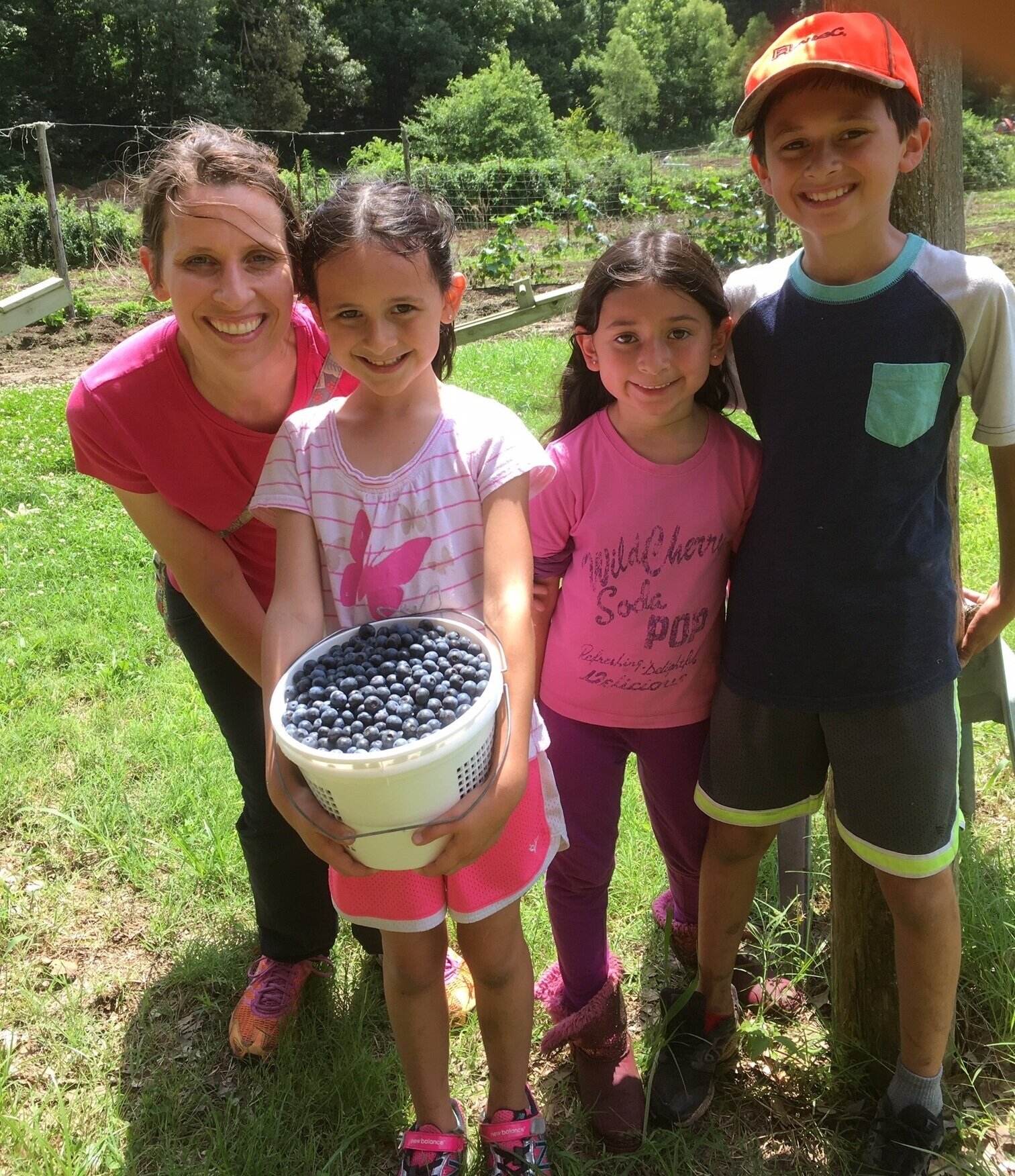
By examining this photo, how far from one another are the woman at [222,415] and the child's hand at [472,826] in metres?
0.62

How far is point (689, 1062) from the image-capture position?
185cm

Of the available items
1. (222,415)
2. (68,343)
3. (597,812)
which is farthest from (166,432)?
(68,343)

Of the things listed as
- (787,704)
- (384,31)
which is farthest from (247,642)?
(384,31)

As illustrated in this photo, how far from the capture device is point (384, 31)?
43.2m

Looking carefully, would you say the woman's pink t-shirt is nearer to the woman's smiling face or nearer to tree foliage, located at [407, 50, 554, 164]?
the woman's smiling face

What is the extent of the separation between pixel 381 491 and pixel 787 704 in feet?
2.44

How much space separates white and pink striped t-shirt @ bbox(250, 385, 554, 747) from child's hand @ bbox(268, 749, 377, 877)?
0.93 ft

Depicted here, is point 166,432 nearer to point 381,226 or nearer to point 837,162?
point 381,226

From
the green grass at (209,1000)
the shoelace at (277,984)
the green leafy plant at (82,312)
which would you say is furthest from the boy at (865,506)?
the green leafy plant at (82,312)

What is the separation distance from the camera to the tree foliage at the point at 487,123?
3288 cm

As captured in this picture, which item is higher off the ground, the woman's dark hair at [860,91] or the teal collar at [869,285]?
the woman's dark hair at [860,91]

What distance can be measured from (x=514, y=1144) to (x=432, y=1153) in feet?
0.47

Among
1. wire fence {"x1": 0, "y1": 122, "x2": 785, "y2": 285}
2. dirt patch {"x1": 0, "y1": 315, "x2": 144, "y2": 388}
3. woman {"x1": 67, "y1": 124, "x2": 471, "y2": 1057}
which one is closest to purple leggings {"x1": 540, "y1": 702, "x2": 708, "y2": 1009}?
woman {"x1": 67, "y1": 124, "x2": 471, "y2": 1057}

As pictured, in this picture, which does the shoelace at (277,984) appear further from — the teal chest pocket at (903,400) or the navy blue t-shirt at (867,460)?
the teal chest pocket at (903,400)
